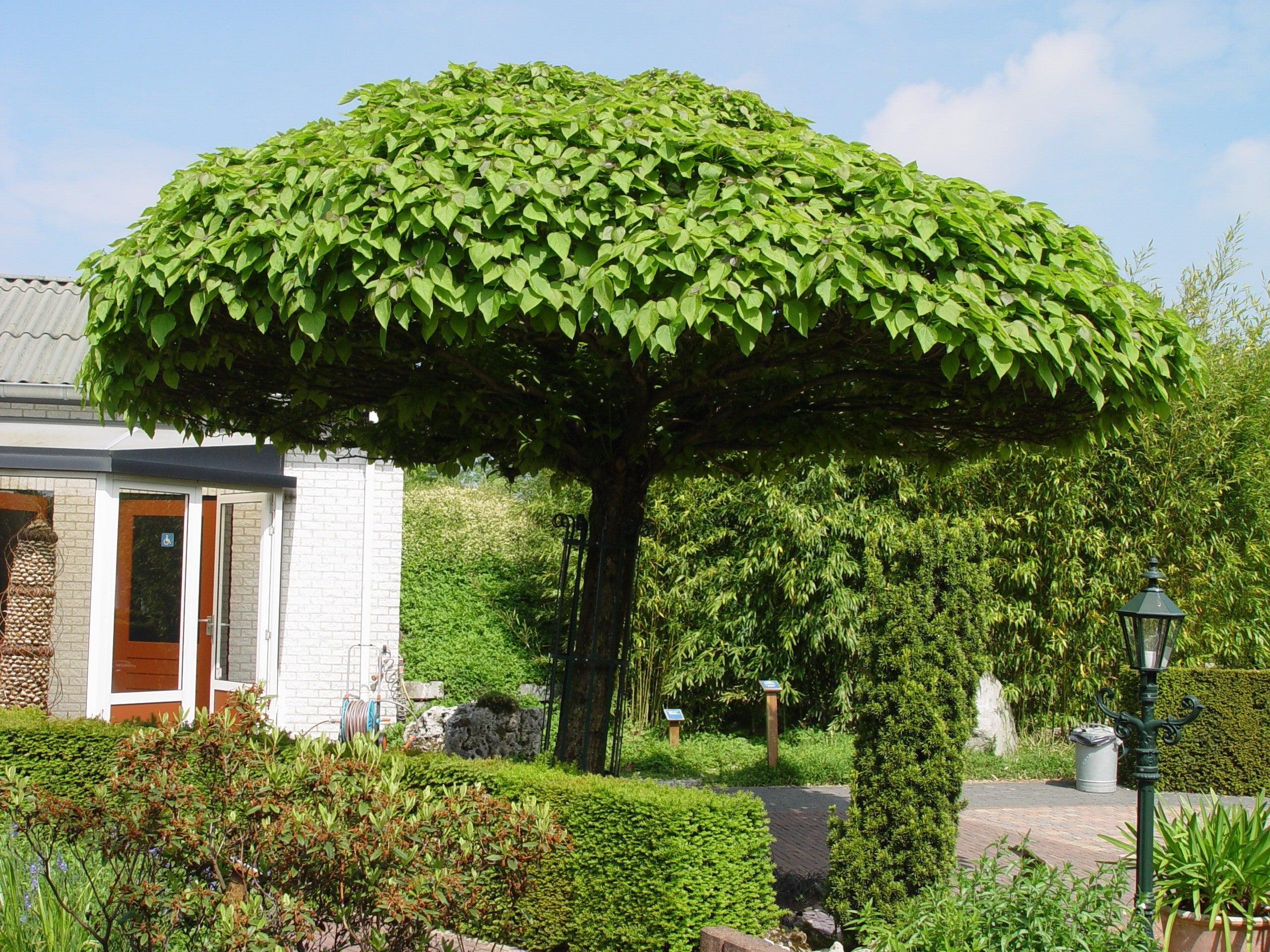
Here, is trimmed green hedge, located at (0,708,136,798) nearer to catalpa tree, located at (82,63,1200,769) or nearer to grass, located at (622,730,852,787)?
catalpa tree, located at (82,63,1200,769)

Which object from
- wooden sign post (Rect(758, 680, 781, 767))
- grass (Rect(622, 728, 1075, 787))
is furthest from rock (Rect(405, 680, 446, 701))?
wooden sign post (Rect(758, 680, 781, 767))

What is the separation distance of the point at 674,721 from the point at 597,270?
794cm

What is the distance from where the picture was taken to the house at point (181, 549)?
8727 mm

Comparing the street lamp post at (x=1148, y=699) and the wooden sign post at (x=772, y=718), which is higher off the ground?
the street lamp post at (x=1148, y=699)

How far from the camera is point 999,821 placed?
339 inches

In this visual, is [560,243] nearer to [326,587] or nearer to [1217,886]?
[1217,886]

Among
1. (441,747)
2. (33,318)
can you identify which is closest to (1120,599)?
(441,747)

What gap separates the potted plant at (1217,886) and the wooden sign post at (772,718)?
5440 mm

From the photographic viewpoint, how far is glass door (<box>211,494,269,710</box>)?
388 inches

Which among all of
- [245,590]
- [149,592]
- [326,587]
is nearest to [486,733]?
[326,587]

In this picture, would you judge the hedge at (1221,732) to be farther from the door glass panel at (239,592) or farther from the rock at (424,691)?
the door glass panel at (239,592)

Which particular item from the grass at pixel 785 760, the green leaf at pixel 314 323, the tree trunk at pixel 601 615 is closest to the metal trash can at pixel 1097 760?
the grass at pixel 785 760

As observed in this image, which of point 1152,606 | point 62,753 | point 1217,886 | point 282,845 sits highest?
point 1152,606

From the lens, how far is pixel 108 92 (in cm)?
629
